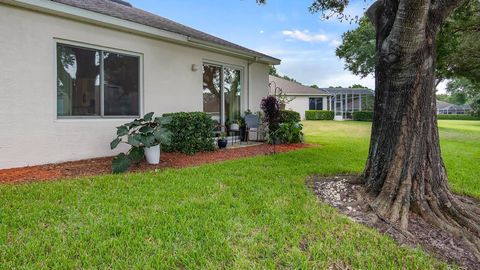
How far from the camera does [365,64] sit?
69.4 feet

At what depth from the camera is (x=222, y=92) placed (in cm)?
941

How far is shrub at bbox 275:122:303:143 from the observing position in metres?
9.45

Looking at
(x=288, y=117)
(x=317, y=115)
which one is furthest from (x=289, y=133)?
(x=317, y=115)

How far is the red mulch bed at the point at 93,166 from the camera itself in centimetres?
489

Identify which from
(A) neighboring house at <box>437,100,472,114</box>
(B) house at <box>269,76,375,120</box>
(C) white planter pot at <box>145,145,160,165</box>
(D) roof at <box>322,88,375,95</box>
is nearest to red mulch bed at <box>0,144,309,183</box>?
(C) white planter pot at <box>145,145,160,165</box>

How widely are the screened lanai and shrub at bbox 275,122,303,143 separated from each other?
23.1 m

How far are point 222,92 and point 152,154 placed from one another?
399 cm

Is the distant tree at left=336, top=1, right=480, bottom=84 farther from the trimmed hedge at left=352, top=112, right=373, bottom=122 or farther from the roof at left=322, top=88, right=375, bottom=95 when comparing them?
the roof at left=322, top=88, right=375, bottom=95

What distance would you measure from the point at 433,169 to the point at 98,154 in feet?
20.3

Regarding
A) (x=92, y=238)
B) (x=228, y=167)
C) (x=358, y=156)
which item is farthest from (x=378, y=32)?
(x=92, y=238)

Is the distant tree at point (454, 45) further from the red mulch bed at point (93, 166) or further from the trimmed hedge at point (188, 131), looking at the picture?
the red mulch bed at point (93, 166)

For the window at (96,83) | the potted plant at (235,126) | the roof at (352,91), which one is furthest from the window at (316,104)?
the window at (96,83)

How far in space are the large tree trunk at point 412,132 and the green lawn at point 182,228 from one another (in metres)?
0.88

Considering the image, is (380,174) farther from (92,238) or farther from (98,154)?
(98,154)
